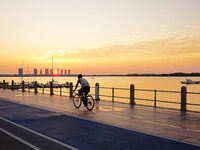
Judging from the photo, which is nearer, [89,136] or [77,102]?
[89,136]

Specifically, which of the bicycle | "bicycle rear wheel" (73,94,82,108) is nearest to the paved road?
the bicycle

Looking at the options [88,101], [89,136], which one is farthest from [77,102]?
[89,136]

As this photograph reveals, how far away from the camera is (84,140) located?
9.25 meters

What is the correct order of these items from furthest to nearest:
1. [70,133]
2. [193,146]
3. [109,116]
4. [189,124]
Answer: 1. [109,116]
2. [189,124]
3. [70,133]
4. [193,146]

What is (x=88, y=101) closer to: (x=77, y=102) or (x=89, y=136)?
(x=77, y=102)

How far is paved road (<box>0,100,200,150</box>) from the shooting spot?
8.47 metres

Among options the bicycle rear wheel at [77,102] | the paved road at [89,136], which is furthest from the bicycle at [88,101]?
the paved road at [89,136]

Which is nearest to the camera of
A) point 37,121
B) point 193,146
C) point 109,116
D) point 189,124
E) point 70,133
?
point 193,146

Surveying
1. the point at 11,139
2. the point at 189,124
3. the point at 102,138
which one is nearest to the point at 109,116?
the point at 189,124

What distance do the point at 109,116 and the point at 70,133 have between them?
4393mm

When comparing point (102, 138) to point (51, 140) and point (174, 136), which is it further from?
point (174, 136)

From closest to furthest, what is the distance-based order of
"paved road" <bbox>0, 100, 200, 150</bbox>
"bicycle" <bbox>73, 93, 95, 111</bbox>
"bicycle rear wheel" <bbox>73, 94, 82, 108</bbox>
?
"paved road" <bbox>0, 100, 200, 150</bbox>
"bicycle" <bbox>73, 93, 95, 111</bbox>
"bicycle rear wheel" <bbox>73, 94, 82, 108</bbox>

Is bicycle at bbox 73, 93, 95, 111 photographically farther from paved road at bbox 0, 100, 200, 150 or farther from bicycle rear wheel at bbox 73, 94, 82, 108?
paved road at bbox 0, 100, 200, 150

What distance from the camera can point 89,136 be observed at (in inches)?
386
